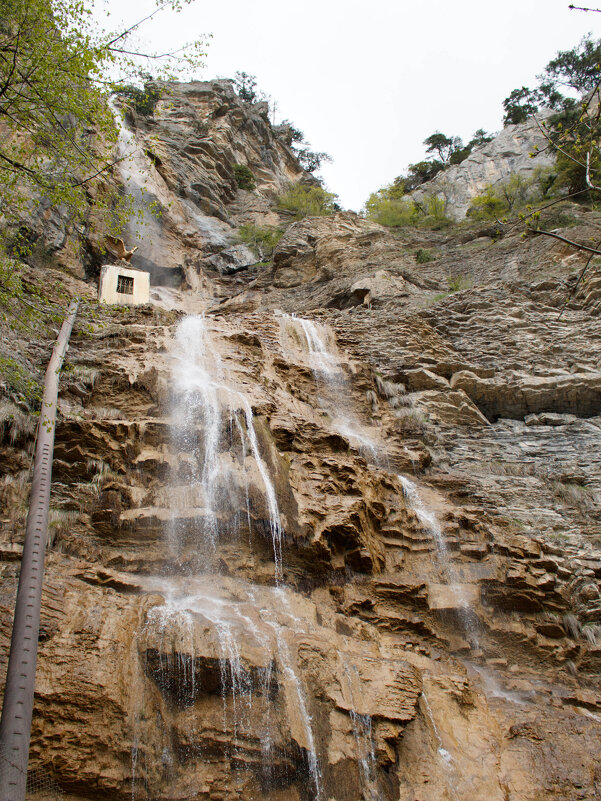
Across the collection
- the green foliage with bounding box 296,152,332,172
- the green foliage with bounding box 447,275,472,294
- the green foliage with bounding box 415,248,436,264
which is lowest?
the green foliage with bounding box 447,275,472,294

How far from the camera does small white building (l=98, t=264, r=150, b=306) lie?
21922mm

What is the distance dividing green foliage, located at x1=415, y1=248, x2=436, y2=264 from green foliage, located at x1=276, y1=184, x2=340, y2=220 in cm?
1179

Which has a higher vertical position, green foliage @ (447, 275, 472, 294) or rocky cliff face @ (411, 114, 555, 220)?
rocky cliff face @ (411, 114, 555, 220)

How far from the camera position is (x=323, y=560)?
28.8 feet

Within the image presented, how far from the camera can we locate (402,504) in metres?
10.8

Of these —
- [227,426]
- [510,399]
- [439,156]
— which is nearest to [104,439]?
[227,426]

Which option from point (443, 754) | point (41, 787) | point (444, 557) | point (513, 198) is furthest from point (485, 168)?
point (41, 787)

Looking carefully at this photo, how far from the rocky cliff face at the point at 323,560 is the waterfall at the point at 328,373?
0.32 ft

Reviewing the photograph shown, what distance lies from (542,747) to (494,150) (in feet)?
142

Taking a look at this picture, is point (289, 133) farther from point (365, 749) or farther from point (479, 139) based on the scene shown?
point (365, 749)

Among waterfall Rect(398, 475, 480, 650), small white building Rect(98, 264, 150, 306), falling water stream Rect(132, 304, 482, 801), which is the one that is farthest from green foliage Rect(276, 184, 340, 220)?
waterfall Rect(398, 475, 480, 650)

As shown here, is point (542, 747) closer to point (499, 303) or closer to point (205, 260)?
point (499, 303)

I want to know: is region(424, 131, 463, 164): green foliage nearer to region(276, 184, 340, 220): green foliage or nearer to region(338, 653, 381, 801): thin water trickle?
region(276, 184, 340, 220): green foliage

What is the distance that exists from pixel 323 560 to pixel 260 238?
25.8 metres
